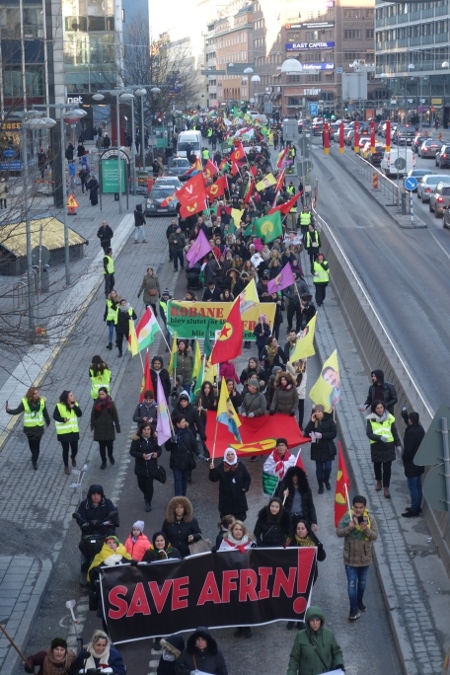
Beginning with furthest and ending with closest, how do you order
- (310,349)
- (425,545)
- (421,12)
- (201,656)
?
(421,12) → (310,349) → (425,545) → (201,656)

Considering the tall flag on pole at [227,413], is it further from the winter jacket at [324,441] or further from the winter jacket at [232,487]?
the winter jacket at [232,487]

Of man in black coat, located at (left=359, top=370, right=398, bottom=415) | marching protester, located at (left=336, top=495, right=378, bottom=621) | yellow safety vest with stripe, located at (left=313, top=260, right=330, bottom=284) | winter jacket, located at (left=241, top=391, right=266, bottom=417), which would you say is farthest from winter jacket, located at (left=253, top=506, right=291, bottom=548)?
yellow safety vest with stripe, located at (left=313, top=260, right=330, bottom=284)

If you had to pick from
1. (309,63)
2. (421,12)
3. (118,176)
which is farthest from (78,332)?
(309,63)

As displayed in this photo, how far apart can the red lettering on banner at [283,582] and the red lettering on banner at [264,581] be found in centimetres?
7

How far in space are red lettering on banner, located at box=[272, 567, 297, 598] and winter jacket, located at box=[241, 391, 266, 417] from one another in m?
5.64

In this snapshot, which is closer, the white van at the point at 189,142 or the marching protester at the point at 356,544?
the marching protester at the point at 356,544

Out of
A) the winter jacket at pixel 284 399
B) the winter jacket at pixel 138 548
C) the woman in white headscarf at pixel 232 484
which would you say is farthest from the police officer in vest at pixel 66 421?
the winter jacket at pixel 138 548

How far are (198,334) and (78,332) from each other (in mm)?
3895

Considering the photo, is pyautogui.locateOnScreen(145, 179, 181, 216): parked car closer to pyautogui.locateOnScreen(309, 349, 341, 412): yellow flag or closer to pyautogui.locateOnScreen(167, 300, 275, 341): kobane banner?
pyautogui.locateOnScreen(167, 300, 275, 341): kobane banner

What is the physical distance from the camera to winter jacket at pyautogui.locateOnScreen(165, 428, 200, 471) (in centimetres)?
1556

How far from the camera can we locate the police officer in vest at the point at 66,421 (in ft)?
55.5

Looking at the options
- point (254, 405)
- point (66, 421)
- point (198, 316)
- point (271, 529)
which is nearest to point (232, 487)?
point (271, 529)

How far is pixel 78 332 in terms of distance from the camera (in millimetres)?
26000

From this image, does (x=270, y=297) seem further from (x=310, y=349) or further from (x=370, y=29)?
(x=370, y=29)
